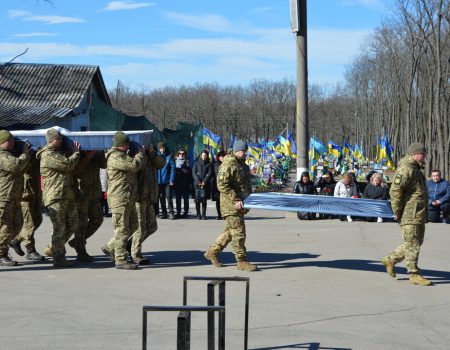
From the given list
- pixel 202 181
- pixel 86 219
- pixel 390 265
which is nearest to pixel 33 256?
pixel 86 219

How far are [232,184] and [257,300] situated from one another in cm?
242

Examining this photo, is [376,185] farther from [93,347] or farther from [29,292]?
[93,347]

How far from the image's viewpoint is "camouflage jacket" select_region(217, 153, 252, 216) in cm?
1098

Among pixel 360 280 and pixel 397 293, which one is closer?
pixel 397 293

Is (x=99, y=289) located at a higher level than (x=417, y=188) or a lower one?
lower

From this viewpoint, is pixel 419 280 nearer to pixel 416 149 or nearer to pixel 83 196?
pixel 416 149

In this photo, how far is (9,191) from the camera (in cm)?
1099

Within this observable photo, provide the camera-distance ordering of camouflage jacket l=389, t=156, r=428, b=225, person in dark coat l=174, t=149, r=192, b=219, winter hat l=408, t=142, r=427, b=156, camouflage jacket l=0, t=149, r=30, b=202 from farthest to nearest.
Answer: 1. person in dark coat l=174, t=149, r=192, b=219
2. camouflage jacket l=0, t=149, r=30, b=202
3. winter hat l=408, t=142, r=427, b=156
4. camouflage jacket l=389, t=156, r=428, b=225

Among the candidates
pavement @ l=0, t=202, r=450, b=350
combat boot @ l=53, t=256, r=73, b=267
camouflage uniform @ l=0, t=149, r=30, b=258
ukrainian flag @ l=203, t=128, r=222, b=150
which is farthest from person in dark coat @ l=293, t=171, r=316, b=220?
ukrainian flag @ l=203, t=128, r=222, b=150

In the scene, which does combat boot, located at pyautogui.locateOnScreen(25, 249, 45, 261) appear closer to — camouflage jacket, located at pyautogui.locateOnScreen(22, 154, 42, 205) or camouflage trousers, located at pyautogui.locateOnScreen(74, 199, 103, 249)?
camouflage trousers, located at pyautogui.locateOnScreen(74, 199, 103, 249)

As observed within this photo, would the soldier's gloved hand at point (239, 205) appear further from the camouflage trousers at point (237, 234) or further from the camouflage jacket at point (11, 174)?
the camouflage jacket at point (11, 174)

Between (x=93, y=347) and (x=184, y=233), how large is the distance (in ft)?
31.0

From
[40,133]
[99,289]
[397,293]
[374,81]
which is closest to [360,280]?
[397,293]

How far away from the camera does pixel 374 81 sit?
7119cm
